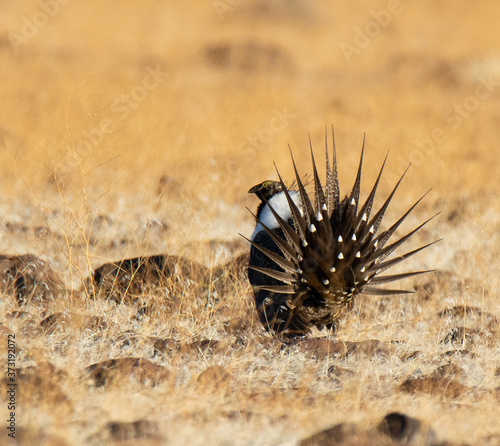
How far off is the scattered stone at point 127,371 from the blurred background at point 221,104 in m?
1.57

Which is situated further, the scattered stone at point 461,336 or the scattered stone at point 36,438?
the scattered stone at point 461,336

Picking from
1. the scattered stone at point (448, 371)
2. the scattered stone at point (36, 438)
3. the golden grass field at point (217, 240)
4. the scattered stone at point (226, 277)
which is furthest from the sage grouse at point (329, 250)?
the scattered stone at point (36, 438)

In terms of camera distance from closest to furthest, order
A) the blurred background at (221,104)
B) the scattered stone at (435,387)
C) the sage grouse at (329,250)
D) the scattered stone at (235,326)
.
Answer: the scattered stone at (435,387), the sage grouse at (329,250), the scattered stone at (235,326), the blurred background at (221,104)

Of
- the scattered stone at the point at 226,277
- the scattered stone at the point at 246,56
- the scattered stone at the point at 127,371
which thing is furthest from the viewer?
the scattered stone at the point at 246,56

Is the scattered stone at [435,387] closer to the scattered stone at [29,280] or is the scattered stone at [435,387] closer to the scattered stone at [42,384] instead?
the scattered stone at [42,384]

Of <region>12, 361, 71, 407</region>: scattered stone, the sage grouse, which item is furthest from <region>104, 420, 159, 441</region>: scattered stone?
the sage grouse

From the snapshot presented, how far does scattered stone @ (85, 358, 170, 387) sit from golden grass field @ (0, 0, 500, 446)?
0.6 inches

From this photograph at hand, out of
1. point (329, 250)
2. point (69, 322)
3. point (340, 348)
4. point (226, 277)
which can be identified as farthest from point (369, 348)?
point (69, 322)

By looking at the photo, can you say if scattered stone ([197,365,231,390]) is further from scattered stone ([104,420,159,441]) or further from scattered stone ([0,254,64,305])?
scattered stone ([0,254,64,305])

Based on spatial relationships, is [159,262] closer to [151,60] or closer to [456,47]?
[151,60]

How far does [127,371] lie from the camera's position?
11.3ft

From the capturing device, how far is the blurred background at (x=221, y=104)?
711 cm

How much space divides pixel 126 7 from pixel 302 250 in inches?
776

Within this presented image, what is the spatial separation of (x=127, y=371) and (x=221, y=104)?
886cm
